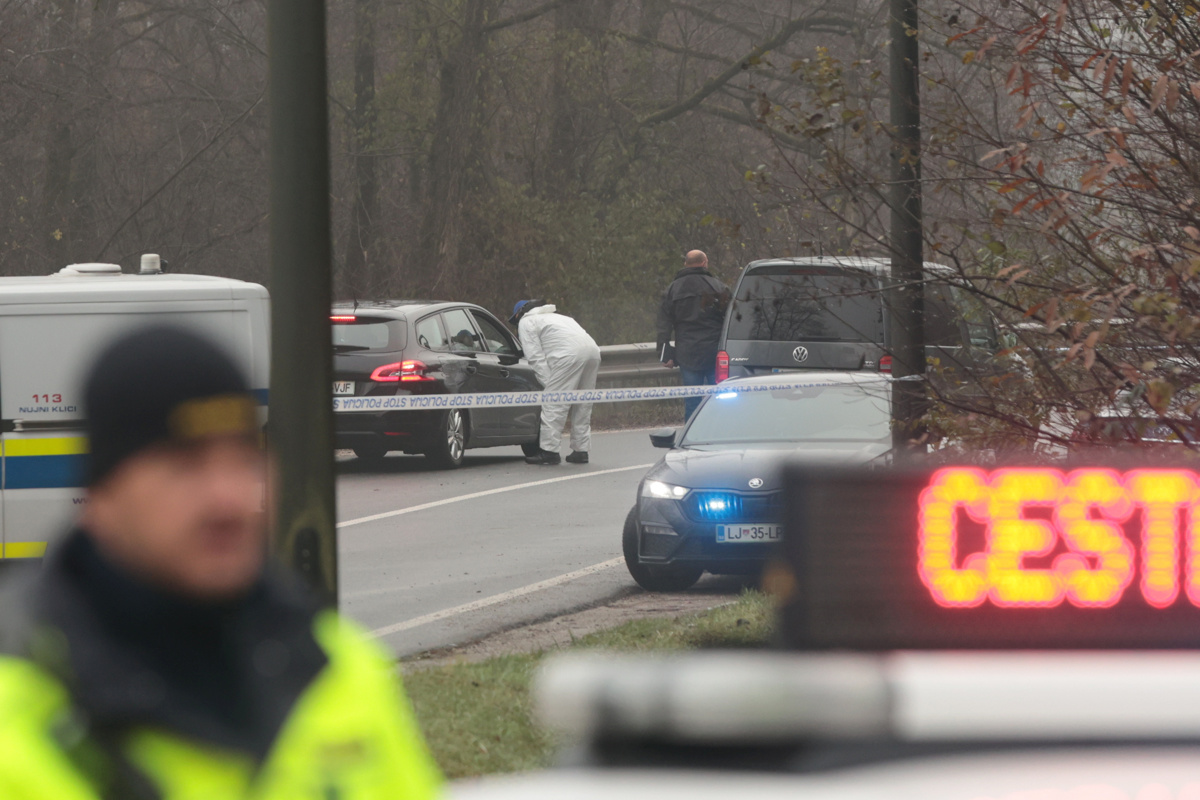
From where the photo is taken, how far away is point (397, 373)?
51.4ft

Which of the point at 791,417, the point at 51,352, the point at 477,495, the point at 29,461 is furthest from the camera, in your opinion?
the point at 477,495

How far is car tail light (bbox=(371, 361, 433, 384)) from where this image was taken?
15.6m

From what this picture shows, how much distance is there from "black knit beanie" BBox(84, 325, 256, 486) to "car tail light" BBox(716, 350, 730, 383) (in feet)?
46.4

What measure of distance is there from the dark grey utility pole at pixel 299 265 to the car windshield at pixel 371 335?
1074 cm

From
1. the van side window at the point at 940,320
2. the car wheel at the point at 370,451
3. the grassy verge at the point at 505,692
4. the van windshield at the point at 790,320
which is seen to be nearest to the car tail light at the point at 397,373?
the car wheel at the point at 370,451

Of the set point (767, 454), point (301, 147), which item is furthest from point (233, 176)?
point (301, 147)

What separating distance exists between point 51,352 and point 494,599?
3112 millimetres

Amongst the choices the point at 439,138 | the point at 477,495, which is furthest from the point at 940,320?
the point at 439,138

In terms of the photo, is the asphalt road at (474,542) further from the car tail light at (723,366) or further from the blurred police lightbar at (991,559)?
the blurred police lightbar at (991,559)

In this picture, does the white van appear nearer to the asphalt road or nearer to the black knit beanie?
the asphalt road

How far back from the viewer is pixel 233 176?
90.0ft

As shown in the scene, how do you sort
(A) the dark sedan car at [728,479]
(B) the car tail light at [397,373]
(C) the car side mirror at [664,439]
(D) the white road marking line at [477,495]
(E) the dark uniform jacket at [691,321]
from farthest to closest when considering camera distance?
(E) the dark uniform jacket at [691,321] < (B) the car tail light at [397,373] < (D) the white road marking line at [477,495] < (C) the car side mirror at [664,439] < (A) the dark sedan car at [728,479]

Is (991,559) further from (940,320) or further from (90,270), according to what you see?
(90,270)

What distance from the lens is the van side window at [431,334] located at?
15906mm
